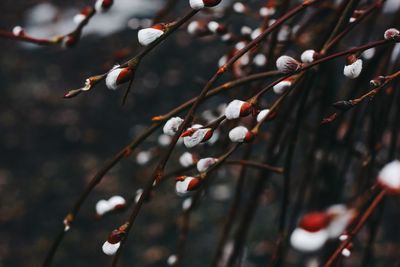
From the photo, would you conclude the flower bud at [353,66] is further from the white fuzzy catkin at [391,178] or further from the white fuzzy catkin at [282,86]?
the white fuzzy catkin at [391,178]

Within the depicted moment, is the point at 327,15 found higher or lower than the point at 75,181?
higher

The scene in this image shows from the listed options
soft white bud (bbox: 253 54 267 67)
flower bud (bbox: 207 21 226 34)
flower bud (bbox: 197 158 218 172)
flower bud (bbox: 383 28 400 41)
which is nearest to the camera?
flower bud (bbox: 383 28 400 41)

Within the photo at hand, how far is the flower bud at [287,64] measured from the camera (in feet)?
1.86

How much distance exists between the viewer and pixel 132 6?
3.27m

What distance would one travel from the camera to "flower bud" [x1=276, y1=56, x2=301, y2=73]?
0.57 meters

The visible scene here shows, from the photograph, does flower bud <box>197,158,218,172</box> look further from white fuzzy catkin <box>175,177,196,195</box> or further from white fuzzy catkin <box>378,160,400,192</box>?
white fuzzy catkin <box>378,160,400,192</box>

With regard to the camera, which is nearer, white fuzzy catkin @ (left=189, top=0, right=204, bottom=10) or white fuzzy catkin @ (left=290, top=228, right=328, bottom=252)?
white fuzzy catkin @ (left=290, top=228, right=328, bottom=252)

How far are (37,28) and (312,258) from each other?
6.98 feet

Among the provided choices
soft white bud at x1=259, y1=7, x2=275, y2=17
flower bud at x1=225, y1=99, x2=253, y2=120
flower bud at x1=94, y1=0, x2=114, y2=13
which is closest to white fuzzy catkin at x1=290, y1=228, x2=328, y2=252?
flower bud at x1=225, y1=99, x2=253, y2=120

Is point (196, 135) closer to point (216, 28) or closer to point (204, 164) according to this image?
point (204, 164)

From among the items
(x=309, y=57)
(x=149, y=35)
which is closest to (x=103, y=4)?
(x=149, y=35)

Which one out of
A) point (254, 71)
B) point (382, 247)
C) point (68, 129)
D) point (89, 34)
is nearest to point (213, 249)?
point (382, 247)

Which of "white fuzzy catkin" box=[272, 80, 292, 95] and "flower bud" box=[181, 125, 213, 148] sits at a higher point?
"flower bud" box=[181, 125, 213, 148]

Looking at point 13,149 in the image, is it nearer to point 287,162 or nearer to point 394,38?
point 287,162
